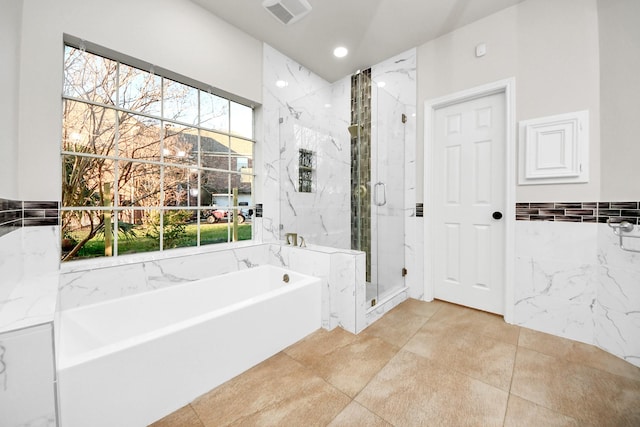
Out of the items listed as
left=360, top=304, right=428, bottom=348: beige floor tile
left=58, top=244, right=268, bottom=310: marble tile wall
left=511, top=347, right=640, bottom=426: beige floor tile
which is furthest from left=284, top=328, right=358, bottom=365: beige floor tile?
left=511, top=347, right=640, bottom=426: beige floor tile

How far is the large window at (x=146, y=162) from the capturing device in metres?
1.81

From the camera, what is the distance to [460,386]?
1400mm

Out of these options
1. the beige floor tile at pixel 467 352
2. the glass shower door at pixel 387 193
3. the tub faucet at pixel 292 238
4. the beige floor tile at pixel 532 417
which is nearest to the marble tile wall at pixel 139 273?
the tub faucet at pixel 292 238

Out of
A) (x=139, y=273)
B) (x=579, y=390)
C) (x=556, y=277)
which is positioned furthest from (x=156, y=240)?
(x=556, y=277)

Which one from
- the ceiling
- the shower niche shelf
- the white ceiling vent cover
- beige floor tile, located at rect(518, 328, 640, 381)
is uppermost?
the ceiling

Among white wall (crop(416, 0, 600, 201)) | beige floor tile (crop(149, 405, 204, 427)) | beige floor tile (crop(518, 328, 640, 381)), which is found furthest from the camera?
white wall (crop(416, 0, 600, 201))

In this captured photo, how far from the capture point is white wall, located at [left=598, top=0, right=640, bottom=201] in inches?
63.3

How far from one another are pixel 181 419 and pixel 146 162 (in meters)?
→ 1.78

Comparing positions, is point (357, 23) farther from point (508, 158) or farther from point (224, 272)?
point (224, 272)

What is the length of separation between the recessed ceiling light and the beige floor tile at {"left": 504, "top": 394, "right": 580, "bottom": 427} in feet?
10.6

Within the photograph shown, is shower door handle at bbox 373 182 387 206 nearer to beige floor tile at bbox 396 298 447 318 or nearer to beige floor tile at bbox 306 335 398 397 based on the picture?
beige floor tile at bbox 396 298 447 318

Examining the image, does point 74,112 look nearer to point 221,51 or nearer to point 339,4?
point 221,51

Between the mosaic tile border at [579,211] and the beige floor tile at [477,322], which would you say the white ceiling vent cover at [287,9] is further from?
the beige floor tile at [477,322]

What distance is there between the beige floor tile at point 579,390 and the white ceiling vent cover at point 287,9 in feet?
9.92
